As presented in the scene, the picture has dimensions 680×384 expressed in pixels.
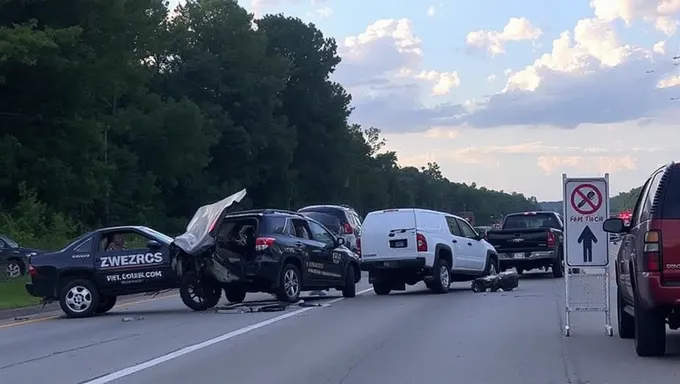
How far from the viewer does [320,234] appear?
23.6m

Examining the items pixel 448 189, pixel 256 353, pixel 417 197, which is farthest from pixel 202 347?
pixel 448 189

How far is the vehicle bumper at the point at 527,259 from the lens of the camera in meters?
30.7

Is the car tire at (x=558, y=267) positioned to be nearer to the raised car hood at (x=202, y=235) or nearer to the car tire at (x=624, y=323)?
the raised car hood at (x=202, y=235)

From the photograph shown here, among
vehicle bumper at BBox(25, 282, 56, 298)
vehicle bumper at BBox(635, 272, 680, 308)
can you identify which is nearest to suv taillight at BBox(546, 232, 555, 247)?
vehicle bumper at BBox(25, 282, 56, 298)

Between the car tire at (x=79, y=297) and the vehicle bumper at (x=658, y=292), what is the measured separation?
11.9 m

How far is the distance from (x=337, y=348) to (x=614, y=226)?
3.89 metres

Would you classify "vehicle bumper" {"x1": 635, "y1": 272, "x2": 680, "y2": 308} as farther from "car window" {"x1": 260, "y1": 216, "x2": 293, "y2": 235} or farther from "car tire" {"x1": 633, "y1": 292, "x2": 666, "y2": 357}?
"car window" {"x1": 260, "y1": 216, "x2": 293, "y2": 235}

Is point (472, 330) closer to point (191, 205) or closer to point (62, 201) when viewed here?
point (62, 201)

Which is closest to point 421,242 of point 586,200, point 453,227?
point 453,227

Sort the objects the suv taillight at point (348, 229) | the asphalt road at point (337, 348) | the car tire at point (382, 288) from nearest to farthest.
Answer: the asphalt road at point (337, 348), the car tire at point (382, 288), the suv taillight at point (348, 229)

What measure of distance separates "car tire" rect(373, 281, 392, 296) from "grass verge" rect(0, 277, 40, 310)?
773 centimetres

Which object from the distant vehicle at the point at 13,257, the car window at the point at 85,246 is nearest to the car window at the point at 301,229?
the car window at the point at 85,246

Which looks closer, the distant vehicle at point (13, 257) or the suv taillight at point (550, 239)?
the suv taillight at point (550, 239)

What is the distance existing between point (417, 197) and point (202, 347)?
136823 mm
